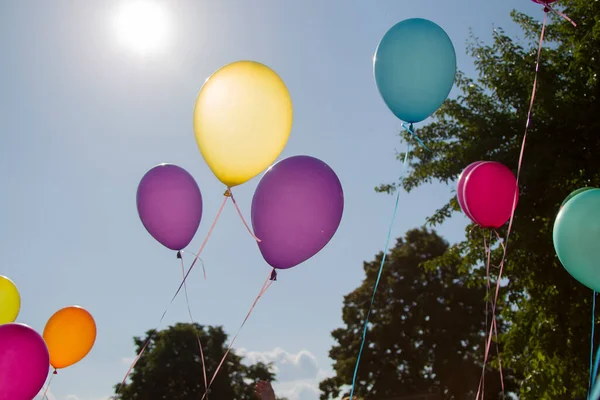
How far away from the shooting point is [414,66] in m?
4.62

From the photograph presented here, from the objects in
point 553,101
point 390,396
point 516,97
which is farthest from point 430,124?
point 390,396

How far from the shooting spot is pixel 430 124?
9961mm

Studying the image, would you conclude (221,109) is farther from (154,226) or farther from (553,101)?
(553,101)

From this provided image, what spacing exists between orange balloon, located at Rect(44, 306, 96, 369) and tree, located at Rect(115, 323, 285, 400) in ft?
68.6

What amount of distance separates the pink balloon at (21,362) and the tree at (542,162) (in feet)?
21.7

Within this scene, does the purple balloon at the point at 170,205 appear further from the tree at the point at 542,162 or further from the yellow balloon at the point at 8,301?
the tree at the point at 542,162

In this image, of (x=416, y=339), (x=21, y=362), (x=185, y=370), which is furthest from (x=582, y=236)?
(x=185, y=370)

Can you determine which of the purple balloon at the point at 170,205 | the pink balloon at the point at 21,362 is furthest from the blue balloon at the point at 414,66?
the pink balloon at the point at 21,362

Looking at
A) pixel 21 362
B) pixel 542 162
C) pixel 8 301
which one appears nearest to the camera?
pixel 21 362

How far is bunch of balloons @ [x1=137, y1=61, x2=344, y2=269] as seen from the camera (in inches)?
166

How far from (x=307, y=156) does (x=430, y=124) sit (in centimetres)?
611

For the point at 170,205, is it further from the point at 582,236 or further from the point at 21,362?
the point at 582,236

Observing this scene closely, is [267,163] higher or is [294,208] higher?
[267,163]

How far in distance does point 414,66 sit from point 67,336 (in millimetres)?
4423
